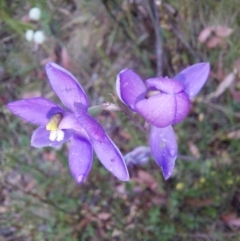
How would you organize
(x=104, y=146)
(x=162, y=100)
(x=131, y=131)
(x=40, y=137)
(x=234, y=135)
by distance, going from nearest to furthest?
1. (x=162, y=100)
2. (x=104, y=146)
3. (x=40, y=137)
4. (x=131, y=131)
5. (x=234, y=135)

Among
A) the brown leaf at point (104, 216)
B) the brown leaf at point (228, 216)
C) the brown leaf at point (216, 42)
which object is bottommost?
the brown leaf at point (228, 216)

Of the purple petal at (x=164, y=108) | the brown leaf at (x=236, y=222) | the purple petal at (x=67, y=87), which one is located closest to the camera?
the purple petal at (x=164, y=108)

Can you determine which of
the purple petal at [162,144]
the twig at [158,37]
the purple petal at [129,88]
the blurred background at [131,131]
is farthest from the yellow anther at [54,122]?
the twig at [158,37]

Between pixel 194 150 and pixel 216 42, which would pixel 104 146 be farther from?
pixel 216 42

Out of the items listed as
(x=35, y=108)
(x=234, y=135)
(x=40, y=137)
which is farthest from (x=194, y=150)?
(x=35, y=108)

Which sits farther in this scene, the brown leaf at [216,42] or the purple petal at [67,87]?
the brown leaf at [216,42]

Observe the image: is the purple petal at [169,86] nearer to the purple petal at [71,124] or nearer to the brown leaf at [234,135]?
the purple petal at [71,124]

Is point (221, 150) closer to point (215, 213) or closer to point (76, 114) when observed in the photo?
point (215, 213)

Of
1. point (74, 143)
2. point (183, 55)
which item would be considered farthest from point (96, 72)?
point (74, 143)
